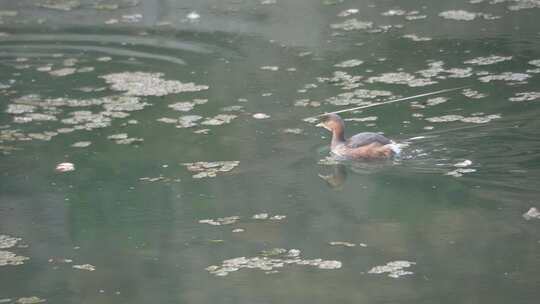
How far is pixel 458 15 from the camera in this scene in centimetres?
1033

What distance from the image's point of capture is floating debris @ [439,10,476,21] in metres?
10.2

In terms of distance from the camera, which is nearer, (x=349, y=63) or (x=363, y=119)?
(x=363, y=119)

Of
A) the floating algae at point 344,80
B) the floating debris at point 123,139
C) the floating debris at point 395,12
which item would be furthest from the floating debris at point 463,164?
the floating debris at point 395,12

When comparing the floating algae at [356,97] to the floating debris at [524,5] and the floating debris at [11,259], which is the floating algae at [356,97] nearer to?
the floating debris at [524,5]

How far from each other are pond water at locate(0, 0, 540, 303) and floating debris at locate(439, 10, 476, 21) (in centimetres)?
3

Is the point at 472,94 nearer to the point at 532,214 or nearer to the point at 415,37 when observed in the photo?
the point at 415,37

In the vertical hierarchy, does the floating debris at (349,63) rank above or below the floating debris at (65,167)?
above

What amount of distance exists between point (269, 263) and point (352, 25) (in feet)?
17.0

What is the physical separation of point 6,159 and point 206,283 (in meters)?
2.73

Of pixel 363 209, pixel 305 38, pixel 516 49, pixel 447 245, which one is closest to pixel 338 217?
pixel 363 209

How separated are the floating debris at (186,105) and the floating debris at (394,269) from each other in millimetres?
3209

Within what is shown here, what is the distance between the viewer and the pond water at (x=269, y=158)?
552cm

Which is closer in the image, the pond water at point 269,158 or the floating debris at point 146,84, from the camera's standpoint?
the pond water at point 269,158

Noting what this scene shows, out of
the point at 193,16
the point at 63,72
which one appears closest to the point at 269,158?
the point at 63,72
